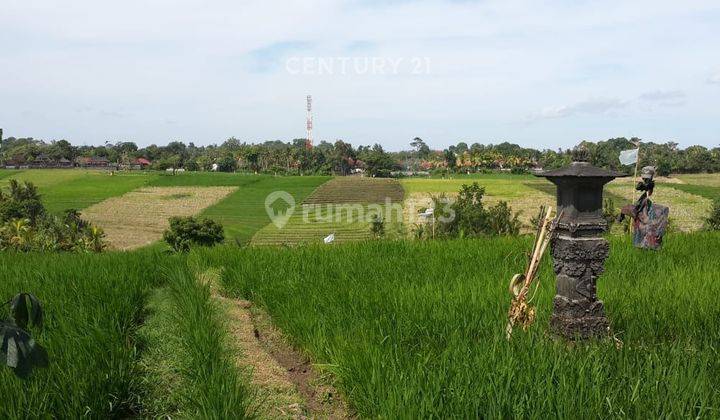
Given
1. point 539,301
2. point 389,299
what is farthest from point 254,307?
point 539,301

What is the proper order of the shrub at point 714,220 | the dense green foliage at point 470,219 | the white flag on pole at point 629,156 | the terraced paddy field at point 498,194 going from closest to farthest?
the white flag on pole at point 629,156, the dense green foliage at point 470,219, the shrub at point 714,220, the terraced paddy field at point 498,194

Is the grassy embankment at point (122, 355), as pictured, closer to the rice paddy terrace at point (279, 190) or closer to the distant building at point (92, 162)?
the rice paddy terrace at point (279, 190)

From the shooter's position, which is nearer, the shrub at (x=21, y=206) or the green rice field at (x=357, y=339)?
the green rice field at (x=357, y=339)

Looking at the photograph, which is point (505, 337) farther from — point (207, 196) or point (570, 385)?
point (207, 196)

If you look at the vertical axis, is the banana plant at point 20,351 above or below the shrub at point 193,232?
above

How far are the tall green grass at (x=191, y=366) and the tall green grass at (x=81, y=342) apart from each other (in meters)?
0.19

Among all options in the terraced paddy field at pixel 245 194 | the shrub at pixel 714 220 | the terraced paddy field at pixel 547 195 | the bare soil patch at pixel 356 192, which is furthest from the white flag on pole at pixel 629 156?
the bare soil patch at pixel 356 192

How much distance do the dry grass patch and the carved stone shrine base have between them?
32.5 m

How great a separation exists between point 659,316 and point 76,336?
4529mm

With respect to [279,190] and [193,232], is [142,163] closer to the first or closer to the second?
[279,190]

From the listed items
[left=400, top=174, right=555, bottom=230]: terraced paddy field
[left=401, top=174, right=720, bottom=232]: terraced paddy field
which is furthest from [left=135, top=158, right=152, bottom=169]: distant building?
[left=400, top=174, right=555, bottom=230]: terraced paddy field

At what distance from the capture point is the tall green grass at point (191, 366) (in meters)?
2.95

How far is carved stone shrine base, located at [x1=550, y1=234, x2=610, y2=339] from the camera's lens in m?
3.81

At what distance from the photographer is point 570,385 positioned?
2672 mm
